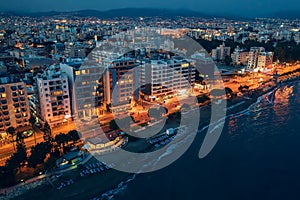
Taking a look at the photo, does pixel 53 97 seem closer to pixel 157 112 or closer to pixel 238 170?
pixel 157 112

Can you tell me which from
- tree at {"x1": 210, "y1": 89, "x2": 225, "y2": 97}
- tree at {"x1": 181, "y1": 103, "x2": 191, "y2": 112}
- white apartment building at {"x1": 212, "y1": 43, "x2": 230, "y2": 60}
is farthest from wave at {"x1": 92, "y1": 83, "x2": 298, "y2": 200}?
white apartment building at {"x1": 212, "y1": 43, "x2": 230, "y2": 60}

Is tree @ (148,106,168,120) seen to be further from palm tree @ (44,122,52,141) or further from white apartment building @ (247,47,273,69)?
white apartment building @ (247,47,273,69)

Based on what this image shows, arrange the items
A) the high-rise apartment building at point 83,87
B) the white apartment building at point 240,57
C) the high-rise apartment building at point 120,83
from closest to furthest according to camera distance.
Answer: the high-rise apartment building at point 83,87 → the high-rise apartment building at point 120,83 → the white apartment building at point 240,57

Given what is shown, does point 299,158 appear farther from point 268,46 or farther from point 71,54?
point 268,46

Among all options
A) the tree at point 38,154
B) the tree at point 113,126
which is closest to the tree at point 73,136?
the tree at point 38,154

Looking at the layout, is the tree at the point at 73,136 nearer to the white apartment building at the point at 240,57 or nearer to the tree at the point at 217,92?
the tree at the point at 217,92

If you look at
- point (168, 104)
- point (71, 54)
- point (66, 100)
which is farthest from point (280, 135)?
point (71, 54)
